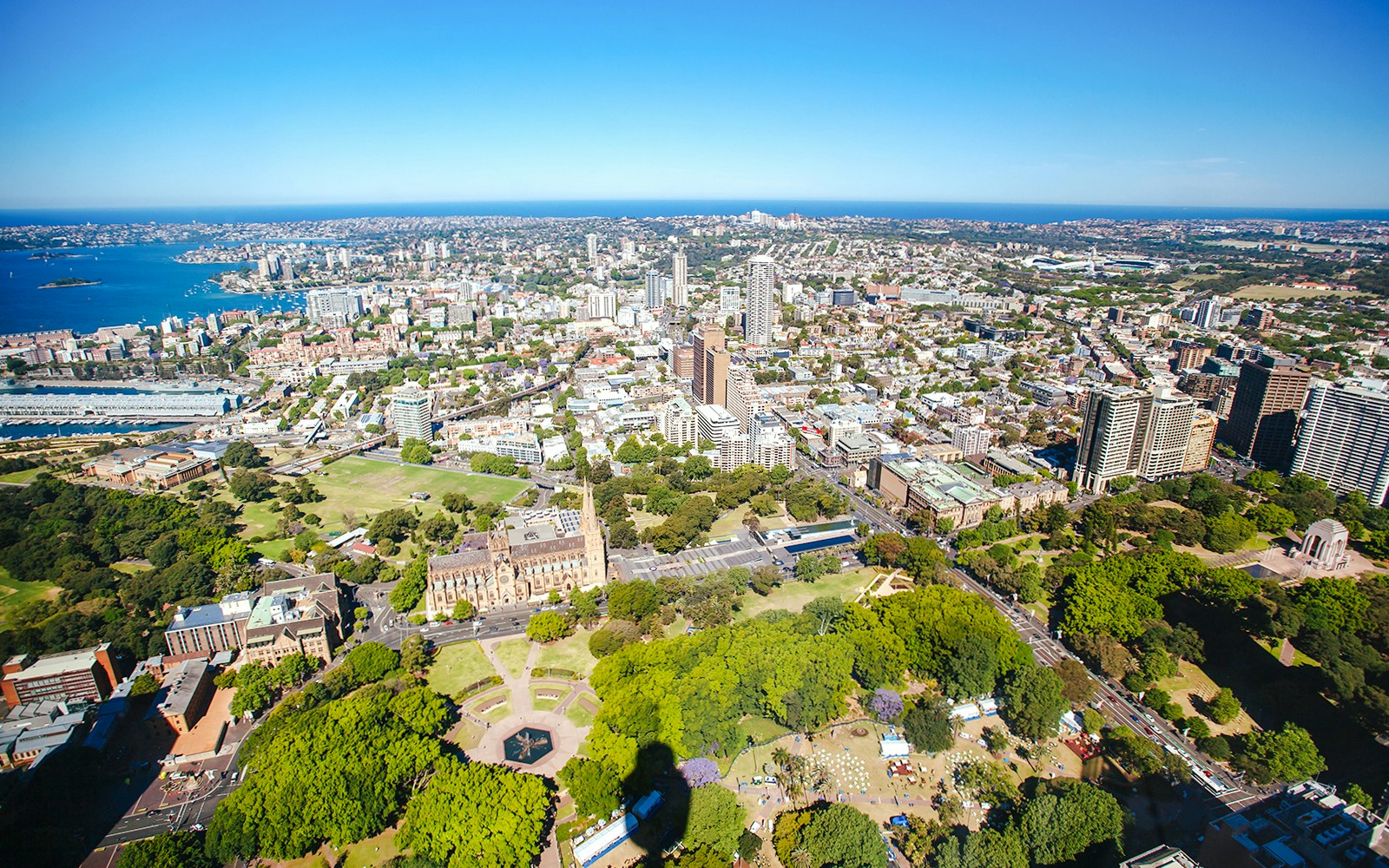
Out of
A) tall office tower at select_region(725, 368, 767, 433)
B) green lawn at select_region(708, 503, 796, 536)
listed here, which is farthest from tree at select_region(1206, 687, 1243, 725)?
tall office tower at select_region(725, 368, 767, 433)

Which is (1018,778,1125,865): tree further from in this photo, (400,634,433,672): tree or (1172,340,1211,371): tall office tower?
(1172,340,1211,371): tall office tower

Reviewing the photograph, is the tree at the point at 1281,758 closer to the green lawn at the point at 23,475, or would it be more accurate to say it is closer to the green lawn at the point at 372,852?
the green lawn at the point at 372,852

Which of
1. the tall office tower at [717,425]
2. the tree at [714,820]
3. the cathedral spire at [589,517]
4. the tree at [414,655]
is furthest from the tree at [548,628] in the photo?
the tall office tower at [717,425]

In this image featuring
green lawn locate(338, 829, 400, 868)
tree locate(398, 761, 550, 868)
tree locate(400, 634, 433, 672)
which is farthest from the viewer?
tree locate(400, 634, 433, 672)

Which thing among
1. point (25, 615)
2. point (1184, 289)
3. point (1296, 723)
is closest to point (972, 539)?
point (1296, 723)

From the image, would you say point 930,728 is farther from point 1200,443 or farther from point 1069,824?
point 1200,443

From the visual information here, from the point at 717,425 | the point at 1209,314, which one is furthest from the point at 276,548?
the point at 1209,314
